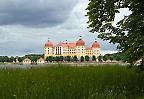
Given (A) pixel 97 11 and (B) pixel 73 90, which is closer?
(B) pixel 73 90

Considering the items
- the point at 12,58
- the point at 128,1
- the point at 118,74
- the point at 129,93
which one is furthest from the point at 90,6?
the point at 12,58

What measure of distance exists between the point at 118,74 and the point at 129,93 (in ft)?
10.3

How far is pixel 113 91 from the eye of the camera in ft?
49.2

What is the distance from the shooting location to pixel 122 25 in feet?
54.2

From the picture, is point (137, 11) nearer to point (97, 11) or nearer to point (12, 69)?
point (97, 11)

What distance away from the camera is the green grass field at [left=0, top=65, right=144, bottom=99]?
1388cm

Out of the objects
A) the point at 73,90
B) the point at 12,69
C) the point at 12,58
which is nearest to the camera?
the point at 73,90

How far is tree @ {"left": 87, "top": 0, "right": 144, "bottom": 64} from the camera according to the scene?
15.6 m

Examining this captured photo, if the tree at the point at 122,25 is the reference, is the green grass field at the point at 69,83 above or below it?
below

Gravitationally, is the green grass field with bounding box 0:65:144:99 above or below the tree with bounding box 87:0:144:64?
below

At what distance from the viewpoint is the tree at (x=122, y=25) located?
51.1ft

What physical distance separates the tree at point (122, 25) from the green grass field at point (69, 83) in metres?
1.23

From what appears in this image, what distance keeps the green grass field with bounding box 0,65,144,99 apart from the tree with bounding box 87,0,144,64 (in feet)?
4.05

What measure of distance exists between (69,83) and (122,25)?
3178 mm
